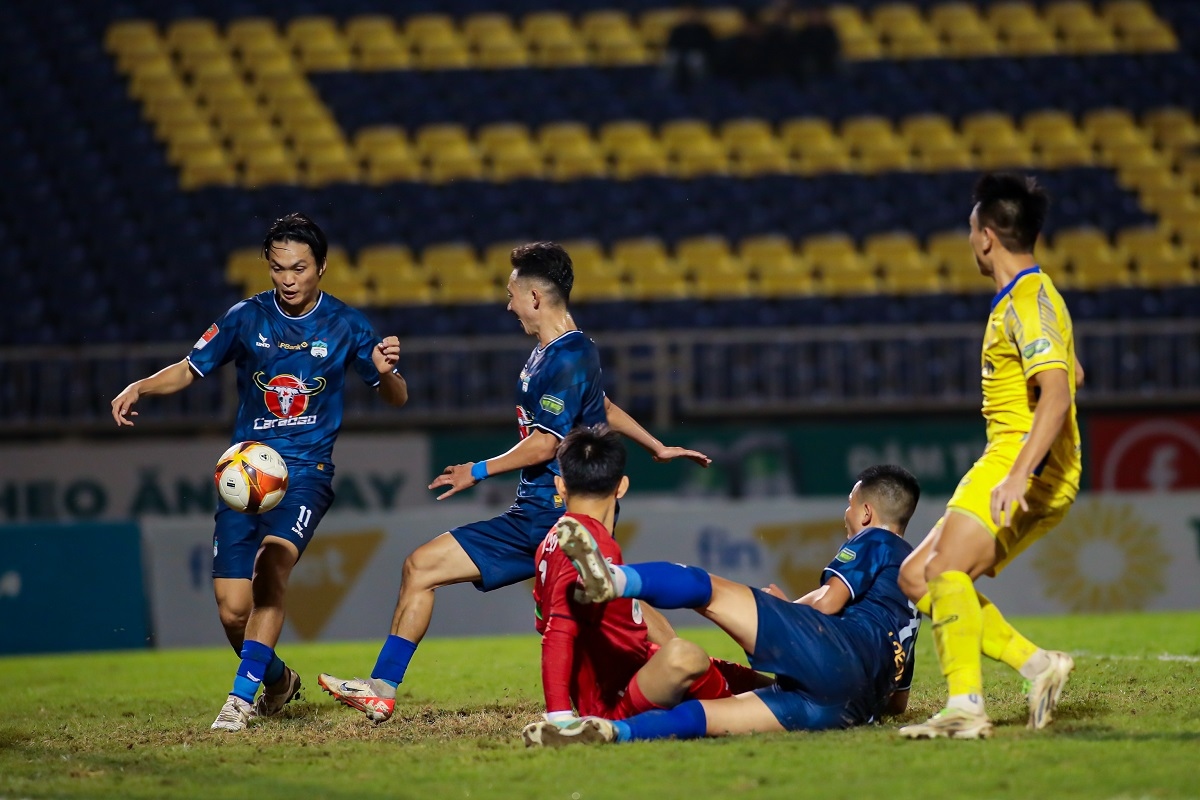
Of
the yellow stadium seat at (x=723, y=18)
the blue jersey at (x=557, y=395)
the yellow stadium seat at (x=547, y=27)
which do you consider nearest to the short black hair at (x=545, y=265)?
the blue jersey at (x=557, y=395)

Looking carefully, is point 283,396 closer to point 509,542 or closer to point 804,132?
point 509,542

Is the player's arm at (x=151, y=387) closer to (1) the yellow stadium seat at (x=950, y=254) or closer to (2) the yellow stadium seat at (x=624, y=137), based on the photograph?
(1) the yellow stadium seat at (x=950, y=254)

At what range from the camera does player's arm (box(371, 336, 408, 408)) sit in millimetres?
6941

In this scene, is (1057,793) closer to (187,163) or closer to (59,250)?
(59,250)

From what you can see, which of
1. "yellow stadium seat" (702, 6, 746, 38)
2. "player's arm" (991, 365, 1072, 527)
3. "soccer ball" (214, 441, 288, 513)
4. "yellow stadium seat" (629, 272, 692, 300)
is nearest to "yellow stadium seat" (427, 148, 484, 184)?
"yellow stadium seat" (629, 272, 692, 300)

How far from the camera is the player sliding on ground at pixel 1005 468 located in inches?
212

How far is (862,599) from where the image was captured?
6.16 metres

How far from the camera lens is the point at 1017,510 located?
5512 millimetres

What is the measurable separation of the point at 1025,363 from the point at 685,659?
1.72 m

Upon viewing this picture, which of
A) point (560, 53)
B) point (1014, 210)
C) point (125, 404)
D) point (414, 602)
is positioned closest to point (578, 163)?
point (560, 53)

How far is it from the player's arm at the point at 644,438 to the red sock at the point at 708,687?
3.66 ft

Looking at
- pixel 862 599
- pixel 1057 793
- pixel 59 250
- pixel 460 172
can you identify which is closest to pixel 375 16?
pixel 460 172

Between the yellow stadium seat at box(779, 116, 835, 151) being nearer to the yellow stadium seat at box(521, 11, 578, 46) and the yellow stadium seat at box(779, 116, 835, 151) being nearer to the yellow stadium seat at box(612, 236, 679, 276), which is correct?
the yellow stadium seat at box(612, 236, 679, 276)

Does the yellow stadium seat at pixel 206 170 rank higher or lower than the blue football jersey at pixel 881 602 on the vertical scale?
higher
